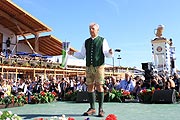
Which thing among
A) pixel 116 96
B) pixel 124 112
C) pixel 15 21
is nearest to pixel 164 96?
pixel 116 96

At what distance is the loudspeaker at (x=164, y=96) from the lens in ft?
23.9

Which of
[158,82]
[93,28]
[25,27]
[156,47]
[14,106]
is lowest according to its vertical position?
[14,106]

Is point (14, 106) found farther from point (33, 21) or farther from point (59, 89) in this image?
point (33, 21)

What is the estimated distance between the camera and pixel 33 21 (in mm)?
21641

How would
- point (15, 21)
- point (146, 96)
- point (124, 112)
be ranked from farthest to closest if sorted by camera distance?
1. point (15, 21)
2. point (146, 96)
3. point (124, 112)

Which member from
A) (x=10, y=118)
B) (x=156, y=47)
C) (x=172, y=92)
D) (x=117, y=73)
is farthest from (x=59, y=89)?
(x=117, y=73)

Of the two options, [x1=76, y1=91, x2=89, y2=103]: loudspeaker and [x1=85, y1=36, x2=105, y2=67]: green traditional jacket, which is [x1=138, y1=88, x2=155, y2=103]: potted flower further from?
[x1=85, y1=36, x2=105, y2=67]: green traditional jacket

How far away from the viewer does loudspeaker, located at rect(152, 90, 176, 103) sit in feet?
23.9

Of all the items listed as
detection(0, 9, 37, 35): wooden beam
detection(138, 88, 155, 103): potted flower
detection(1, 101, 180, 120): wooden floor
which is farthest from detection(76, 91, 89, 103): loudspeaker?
detection(0, 9, 37, 35): wooden beam

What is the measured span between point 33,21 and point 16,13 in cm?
141

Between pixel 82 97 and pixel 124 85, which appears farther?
pixel 124 85

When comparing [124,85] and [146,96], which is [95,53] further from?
[124,85]

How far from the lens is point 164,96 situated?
7.42 m

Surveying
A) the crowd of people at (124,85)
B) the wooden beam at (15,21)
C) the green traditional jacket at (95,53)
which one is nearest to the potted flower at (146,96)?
the crowd of people at (124,85)
